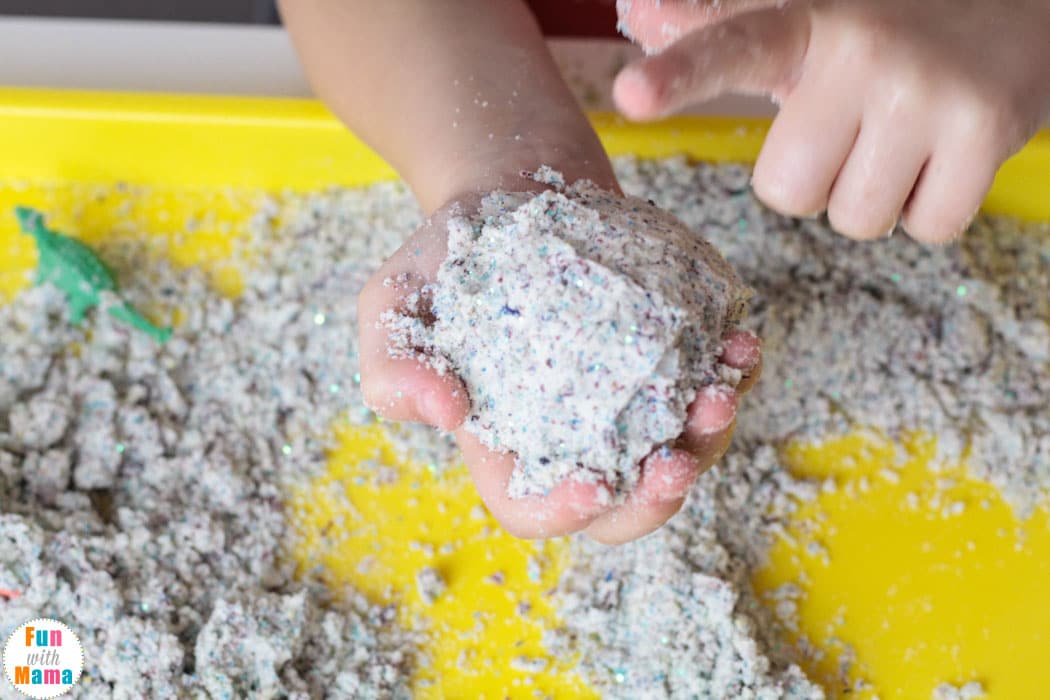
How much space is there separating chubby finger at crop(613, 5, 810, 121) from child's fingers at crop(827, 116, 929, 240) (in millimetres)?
76

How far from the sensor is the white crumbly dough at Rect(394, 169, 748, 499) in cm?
76

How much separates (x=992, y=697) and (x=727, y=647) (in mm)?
253

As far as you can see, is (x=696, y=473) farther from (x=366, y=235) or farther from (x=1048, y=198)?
(x=1048, y=198)

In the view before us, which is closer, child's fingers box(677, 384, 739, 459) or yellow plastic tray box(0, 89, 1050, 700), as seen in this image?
child's fingers box(677, 384, 739, 459)

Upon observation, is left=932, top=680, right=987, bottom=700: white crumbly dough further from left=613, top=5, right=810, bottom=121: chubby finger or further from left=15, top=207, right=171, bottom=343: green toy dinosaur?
left=15, top=207, right=171, bottom=343: green toy dinosaur

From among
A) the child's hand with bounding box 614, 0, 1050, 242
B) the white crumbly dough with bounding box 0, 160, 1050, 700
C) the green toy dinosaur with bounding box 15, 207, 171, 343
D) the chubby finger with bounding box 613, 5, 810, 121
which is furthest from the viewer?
the green toy dinosaur with bounding box 15, 207, 171, 343

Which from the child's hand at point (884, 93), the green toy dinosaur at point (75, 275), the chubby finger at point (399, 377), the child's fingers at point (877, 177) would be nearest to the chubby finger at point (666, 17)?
the child's hand at point (884, 93)

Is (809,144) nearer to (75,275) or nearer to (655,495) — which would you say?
(655,495)

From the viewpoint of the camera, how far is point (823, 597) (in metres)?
0.98

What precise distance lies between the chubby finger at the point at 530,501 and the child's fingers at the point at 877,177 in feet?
0.94

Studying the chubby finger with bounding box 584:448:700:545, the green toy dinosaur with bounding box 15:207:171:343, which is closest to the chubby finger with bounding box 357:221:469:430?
the chubby finger with bounding box 584:448:700:545

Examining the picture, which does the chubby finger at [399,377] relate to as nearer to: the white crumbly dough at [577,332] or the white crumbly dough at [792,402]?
the white crumbly dough at [577,332]

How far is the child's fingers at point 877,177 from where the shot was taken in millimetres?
763

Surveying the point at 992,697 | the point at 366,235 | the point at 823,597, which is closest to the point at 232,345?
the point at 366,235
